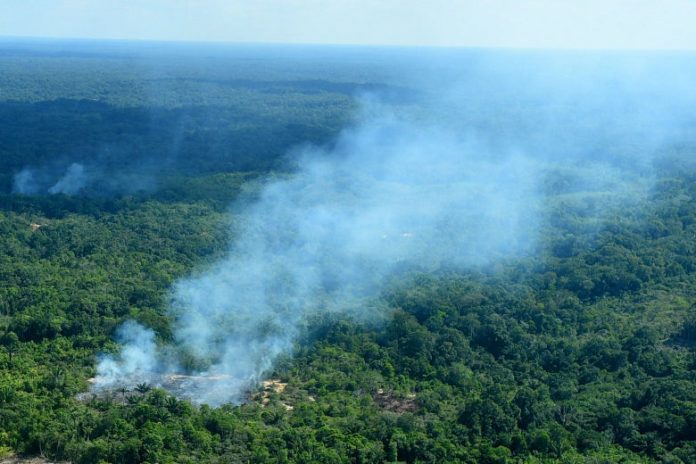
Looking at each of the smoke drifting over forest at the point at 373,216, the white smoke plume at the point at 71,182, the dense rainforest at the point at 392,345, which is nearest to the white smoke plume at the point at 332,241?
the smoke drifting over forest at the point at 373,216

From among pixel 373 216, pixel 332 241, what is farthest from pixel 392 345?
pixel 373 216

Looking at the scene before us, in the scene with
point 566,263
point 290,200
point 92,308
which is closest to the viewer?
point 92,308

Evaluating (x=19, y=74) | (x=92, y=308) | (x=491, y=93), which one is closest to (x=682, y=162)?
(x=92, y=308)

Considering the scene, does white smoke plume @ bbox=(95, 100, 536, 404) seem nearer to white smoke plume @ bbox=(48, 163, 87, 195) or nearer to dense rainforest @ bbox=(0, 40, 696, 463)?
dense rainforest @ bbox=(0, 40, 696, 463)

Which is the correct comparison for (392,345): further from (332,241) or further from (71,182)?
(71,182)

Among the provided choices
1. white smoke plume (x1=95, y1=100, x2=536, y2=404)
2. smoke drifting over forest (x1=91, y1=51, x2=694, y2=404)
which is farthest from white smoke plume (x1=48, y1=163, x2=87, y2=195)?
white smoke plume (x1=95, y1=100, x2=536, y2=404)

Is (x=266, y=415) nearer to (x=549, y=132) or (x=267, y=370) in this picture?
(x=267, y=370)

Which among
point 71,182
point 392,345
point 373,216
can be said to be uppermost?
point 373,216

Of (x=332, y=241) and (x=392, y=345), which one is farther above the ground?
(x=332, y=241)
